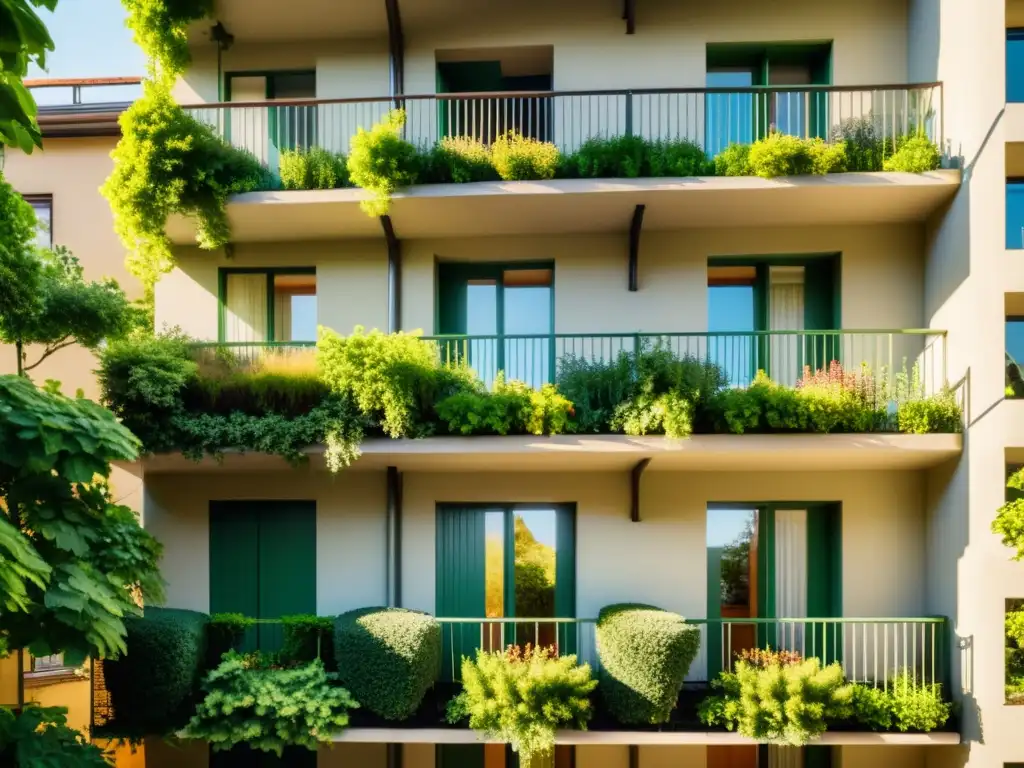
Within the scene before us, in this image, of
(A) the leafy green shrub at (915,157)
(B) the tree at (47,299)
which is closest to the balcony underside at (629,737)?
(B) the tree at (47,299)

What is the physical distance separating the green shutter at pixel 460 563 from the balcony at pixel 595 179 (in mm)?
4112

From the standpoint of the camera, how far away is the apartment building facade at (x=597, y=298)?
38.1 ft

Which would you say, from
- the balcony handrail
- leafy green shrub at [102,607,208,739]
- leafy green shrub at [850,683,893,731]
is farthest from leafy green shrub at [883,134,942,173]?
leafy green shrub at [102,607,208,739]

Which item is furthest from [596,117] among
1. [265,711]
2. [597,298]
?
[265,711]

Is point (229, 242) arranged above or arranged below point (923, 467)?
above

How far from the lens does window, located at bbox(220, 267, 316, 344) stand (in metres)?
12.9

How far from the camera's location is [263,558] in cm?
1245

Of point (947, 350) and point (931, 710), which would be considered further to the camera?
point (947, 350)

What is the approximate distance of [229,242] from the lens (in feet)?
41.8

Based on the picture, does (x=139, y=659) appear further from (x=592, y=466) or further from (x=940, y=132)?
(x=940, y=132)

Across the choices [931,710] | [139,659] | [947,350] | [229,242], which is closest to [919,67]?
[947,350]

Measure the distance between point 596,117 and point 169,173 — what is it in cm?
589

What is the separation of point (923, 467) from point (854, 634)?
247 cm

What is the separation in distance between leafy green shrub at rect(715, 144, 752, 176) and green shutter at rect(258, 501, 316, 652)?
7.30 meters
